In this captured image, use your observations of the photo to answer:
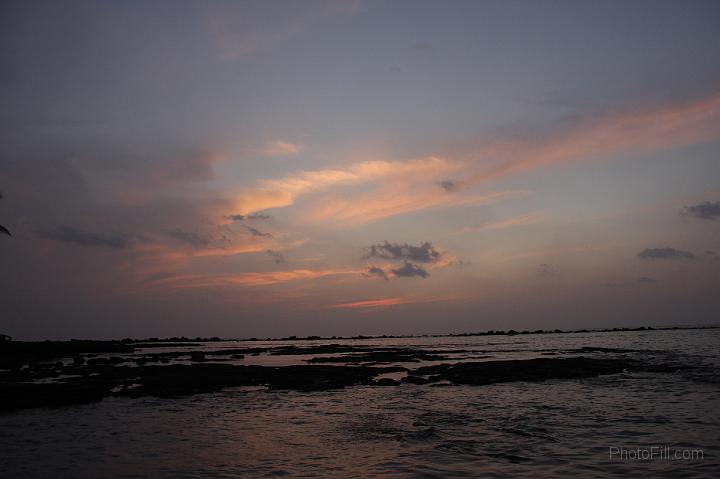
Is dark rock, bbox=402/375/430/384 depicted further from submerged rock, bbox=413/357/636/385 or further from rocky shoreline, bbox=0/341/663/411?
submerged rock, bbox=413/357/636/385

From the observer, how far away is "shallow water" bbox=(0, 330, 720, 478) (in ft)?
48.5

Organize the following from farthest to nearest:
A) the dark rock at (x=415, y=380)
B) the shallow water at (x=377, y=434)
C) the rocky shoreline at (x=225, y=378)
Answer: the dark rock at (x=415, y=380)
the rocky shoreline at (x=225, y=378)
the shallow water at (x=377, y=434)

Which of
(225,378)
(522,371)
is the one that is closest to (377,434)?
(225,378)

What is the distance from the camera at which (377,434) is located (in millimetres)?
19500

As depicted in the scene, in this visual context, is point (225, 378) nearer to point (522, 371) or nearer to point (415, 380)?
point (415, 380)

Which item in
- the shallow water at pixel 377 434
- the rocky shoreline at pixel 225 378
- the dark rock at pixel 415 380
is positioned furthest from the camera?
the dark rock at pixel 415 380

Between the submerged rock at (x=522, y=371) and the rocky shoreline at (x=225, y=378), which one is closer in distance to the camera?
the rocky shoreline at (x=225, y=378)

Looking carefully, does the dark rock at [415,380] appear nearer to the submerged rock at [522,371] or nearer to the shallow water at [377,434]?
the submerged rock at [522,371]

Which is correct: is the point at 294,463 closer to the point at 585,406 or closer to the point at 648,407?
the point at 585,406

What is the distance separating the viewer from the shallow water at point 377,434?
14797 mm

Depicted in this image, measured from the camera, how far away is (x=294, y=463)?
51.4ft

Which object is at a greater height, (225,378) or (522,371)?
(225,378)

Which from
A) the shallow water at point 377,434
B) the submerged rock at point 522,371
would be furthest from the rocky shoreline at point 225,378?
the shallow water at point 377,434

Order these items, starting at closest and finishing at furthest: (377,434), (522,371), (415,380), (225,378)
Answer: (377,434)
(415,380)
(225,378)
(522,371)
